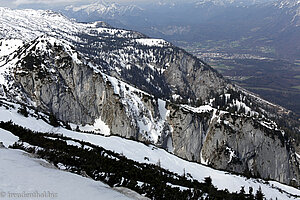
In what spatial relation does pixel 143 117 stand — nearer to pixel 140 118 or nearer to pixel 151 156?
pixel 140 118

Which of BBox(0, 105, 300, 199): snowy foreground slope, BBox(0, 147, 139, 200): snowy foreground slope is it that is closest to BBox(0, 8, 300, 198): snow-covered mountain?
BBox(0, 105, 300, 199): snowy foreground slope

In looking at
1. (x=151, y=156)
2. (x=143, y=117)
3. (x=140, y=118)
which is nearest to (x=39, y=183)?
(x=151, y=156)

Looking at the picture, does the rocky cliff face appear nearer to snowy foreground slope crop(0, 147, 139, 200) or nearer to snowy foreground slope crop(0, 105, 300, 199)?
snowy foreground slope crop(0, 105, 300, 199)

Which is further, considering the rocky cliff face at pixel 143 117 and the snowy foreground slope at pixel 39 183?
the rocky cliff face at pixel 143 117

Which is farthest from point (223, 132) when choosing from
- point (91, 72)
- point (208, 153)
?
point (91, 72)

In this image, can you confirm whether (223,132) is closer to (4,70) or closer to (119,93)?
(119,93)

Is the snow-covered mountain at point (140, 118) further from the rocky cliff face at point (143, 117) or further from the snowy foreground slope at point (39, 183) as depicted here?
the snowy foreground slope at point (39, 183)

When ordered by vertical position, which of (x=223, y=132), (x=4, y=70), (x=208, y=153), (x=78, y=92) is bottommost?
(x=208, y=153)

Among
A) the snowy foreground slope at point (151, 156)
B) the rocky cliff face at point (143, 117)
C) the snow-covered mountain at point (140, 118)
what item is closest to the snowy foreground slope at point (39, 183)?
the snowy foreground slope at point (151, 156)
